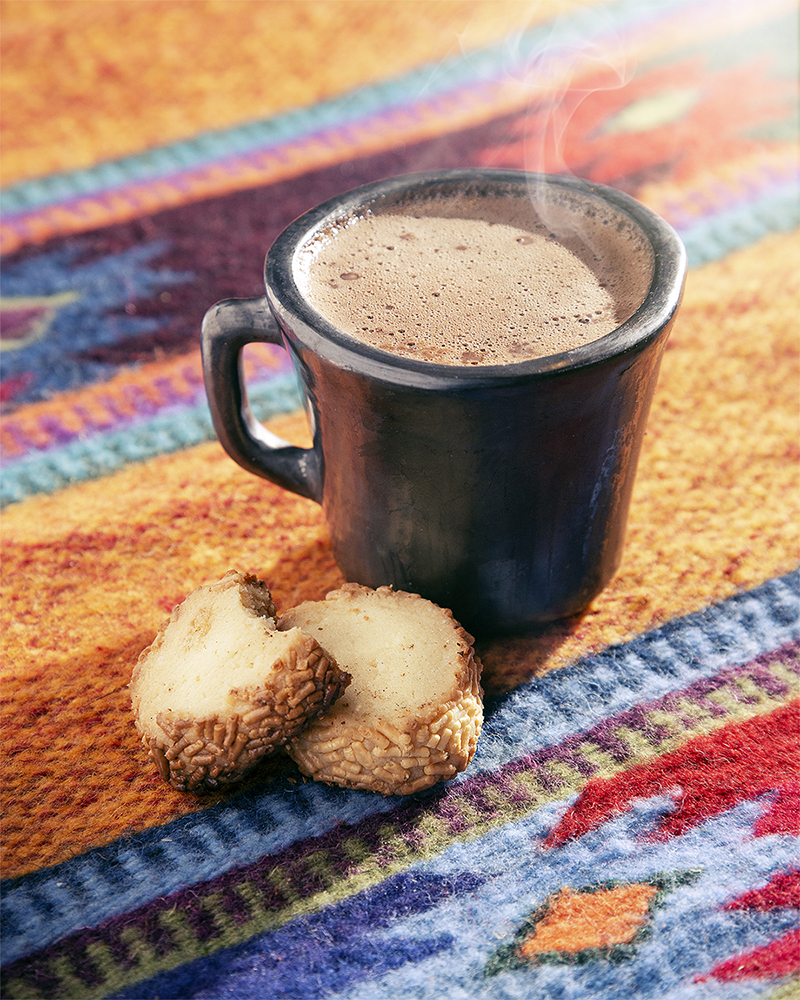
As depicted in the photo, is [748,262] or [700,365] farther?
[748,262]

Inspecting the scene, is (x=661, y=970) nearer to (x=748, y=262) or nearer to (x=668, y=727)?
(x=668, y=727)

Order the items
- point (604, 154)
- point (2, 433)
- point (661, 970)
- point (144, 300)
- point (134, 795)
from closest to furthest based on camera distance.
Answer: point (661, 970) → point (134, 795) → point (2, 433) → point (144, 300) → point (604, 154)

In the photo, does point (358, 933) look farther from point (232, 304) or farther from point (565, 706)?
point (232, 304)

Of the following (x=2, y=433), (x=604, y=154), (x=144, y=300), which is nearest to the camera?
(x=2, y=433)

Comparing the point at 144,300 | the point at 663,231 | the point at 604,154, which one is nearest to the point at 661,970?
the point at 663,231

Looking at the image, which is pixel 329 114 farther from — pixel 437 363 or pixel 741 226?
pixel 437 363

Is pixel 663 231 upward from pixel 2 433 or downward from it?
upward

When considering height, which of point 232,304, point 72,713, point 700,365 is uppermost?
point 232,304

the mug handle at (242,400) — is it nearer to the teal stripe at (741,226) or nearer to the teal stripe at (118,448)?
the teal stripe at (118,448)
